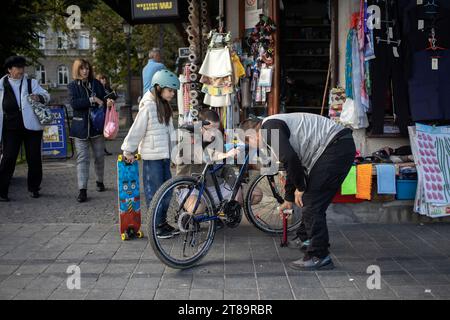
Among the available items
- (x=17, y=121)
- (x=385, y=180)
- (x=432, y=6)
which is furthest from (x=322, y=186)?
(x=17, y=121)

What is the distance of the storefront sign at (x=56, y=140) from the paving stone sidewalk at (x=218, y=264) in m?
4.84

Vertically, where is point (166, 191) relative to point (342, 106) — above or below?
below

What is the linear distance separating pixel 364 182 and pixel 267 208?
3.94 ft

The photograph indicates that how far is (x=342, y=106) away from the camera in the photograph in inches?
287

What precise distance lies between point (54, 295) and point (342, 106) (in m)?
4.40

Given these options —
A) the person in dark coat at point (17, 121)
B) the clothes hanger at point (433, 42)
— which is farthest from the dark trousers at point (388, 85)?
the person in dark coat at point (17, 121)

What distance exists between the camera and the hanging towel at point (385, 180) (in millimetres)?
6574

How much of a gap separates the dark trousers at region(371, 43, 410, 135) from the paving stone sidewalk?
1.40m

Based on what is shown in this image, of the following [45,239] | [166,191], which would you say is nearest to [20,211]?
[45,239]

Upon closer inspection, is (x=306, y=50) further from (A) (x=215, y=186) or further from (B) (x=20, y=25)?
(B) (x=20, y=25)

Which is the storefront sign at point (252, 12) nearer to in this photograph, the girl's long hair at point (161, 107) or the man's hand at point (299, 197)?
the girl's long hair at point (161, 107)
